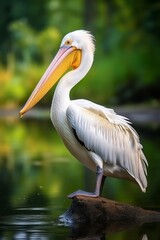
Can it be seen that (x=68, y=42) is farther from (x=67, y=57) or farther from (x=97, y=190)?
(x=97, y=190)

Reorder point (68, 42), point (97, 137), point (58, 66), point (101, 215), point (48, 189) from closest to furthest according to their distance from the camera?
point (101, 215), point (97, 137), point (68, 42), point (58, 66), point (48, 189)

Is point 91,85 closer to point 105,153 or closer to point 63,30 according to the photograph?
point 63,30

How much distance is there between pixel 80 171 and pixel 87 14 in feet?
92.5

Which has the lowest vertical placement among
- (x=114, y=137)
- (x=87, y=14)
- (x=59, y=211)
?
(x=59, y=211)

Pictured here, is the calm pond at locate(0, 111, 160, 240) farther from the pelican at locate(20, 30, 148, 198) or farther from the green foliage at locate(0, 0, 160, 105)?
the green foliage at locate(0, 0, 160, 105)

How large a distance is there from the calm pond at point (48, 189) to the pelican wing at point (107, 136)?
2.03 feet


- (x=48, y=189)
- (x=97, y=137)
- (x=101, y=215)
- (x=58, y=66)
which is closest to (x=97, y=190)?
(x=101, y=215)

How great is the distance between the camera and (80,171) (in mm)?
12680

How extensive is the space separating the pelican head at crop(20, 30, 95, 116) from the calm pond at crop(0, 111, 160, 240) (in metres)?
1.05

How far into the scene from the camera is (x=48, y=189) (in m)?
10.3

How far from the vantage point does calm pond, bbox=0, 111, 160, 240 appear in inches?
289

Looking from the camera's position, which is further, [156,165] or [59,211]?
[156,165]

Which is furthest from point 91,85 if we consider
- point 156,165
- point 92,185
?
point 92,185

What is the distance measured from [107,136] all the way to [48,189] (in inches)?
96.3
